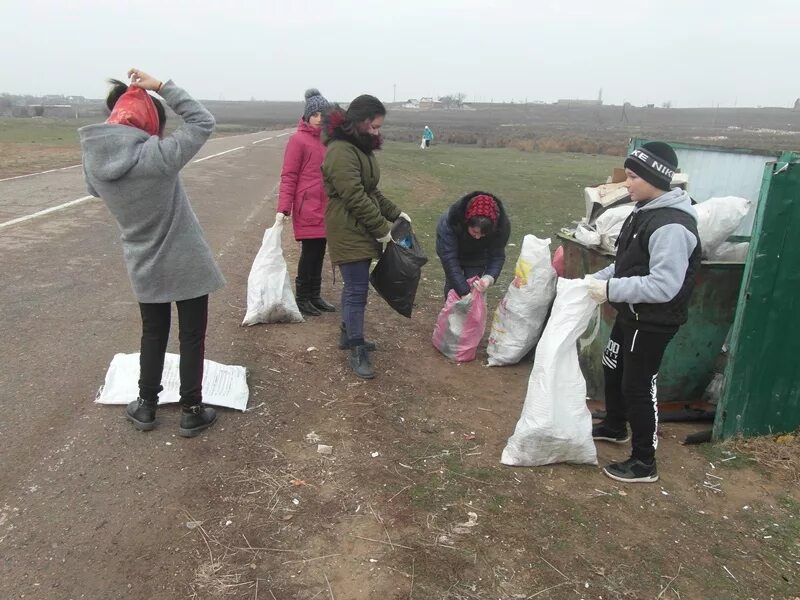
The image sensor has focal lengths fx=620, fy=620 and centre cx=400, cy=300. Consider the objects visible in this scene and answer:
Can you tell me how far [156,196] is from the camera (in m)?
2.84

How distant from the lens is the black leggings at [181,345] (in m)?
3.14

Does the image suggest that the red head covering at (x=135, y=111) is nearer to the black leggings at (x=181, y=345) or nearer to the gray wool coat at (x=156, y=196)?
the gray wool coat at (x=156, y=196)

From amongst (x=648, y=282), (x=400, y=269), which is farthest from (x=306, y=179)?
(x=648, y=282)

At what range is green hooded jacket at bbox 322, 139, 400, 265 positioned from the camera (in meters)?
3.89

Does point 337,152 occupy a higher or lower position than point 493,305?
higher

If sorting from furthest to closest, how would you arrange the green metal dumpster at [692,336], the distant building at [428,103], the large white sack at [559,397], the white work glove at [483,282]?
the distant building at [428,103] < the white work glove at [483,282] < the green metal dumpster at [692,336] < the large white sack at [559,397]

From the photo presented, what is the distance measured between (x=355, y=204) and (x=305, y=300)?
65.3 inches

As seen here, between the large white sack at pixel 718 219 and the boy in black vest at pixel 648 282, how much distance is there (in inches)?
40.2

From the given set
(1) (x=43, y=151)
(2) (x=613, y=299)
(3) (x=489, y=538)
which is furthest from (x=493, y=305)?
(1) (x=43, y=151)

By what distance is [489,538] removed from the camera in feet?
8.82

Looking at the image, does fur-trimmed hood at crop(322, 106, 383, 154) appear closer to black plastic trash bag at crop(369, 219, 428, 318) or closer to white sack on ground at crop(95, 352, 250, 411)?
black plastic trash bag at crop(369, 219, 428, 318)

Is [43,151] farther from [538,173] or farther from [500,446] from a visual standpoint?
[500,446]

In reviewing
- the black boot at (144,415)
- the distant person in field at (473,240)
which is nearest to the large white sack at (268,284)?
the distant person in field at (473,240)

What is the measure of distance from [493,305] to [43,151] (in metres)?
17.8
